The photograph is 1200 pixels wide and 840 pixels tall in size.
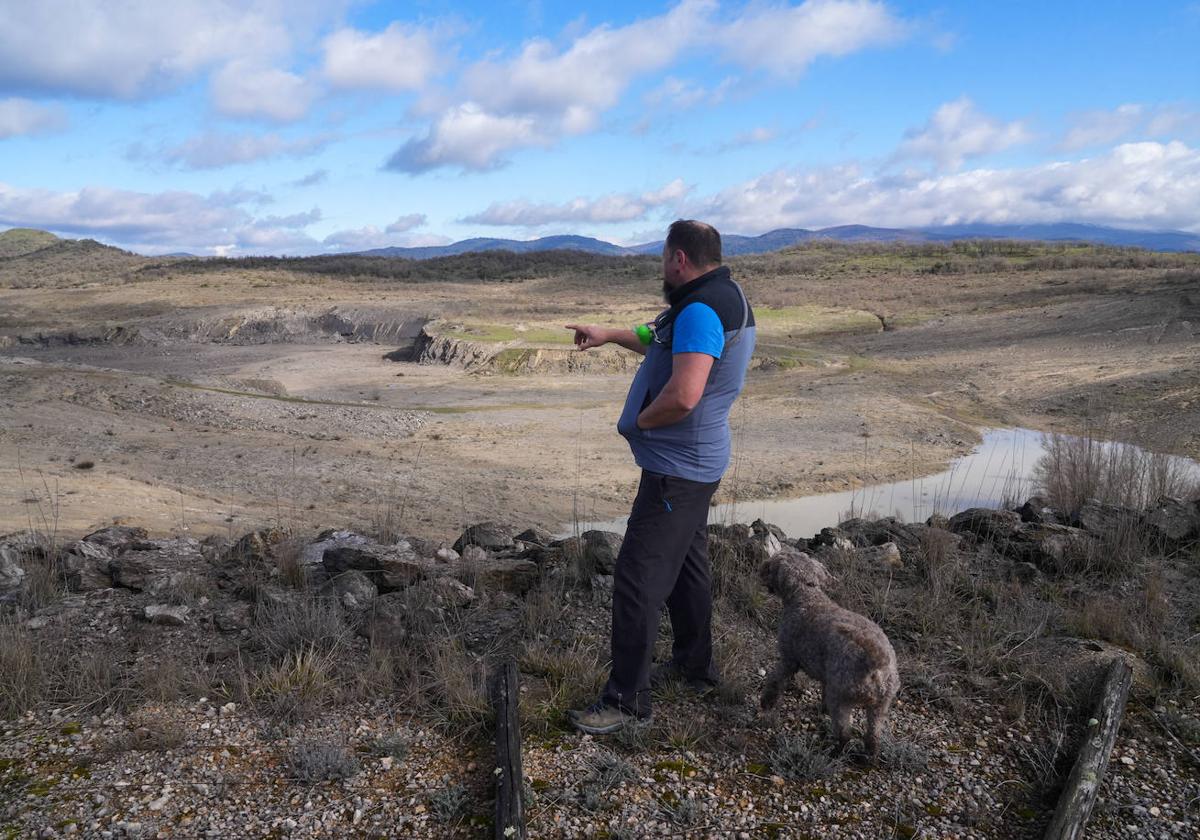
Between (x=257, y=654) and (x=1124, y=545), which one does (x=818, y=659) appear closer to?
(x=257, y=654)

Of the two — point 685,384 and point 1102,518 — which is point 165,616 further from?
point 1102,518

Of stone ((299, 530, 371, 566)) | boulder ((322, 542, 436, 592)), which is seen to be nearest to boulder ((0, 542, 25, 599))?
stone ((299, 530, 371, 566))

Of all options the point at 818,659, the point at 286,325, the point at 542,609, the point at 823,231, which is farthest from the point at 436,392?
the point at 823,231

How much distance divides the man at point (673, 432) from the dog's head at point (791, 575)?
0.55m

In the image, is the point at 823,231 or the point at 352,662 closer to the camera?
the point at 352,662

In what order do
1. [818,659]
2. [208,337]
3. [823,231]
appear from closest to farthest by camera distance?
[818,659] → [208,337] → [823,231]

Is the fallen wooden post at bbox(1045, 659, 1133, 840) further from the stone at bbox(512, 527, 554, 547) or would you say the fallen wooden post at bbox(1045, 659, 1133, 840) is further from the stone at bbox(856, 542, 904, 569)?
the stone at bbox(512, 527, 554, 547)

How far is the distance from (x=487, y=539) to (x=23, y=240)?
322 ft

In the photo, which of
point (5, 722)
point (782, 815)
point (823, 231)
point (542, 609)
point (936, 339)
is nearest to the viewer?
point (782, 815)

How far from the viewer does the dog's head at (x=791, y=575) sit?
13.1 feet

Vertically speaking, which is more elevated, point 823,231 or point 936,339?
point 823,231

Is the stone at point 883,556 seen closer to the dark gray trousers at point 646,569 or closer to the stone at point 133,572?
the dark gray trousers at point 646,569

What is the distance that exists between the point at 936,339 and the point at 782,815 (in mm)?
24395

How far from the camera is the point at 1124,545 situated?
6156 mm
